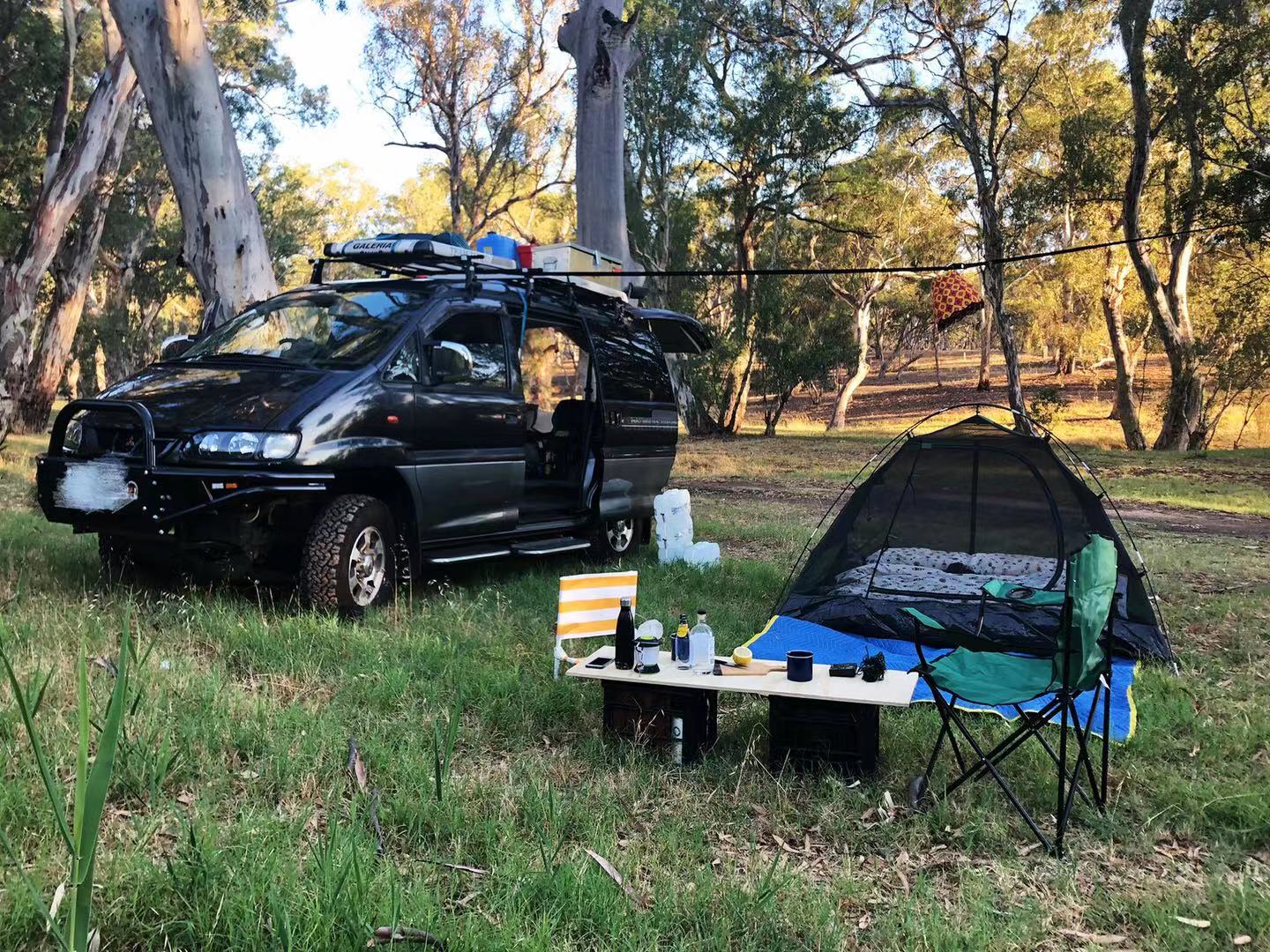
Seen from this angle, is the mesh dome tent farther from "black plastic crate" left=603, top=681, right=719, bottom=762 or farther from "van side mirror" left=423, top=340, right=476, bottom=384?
"van side mirror" left=423, top=340, right=476, bottom=384

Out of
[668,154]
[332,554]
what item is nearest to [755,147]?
[668,154]

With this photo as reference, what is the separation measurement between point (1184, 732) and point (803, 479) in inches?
458

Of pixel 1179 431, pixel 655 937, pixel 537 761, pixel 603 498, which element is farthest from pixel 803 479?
pixel 655 937

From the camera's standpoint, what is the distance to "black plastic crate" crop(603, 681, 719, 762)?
400 centimetres

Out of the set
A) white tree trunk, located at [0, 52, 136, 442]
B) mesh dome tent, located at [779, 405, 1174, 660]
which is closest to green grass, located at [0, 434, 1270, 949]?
mesh dome tent, located at [779, 405, 1174, 660]

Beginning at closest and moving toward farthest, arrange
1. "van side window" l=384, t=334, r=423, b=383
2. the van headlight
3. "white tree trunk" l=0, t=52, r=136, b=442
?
1. the van headlight
2. "van side window" l=384, t=334, r=423, b=383
3. "white tree trunk" l=0, t=52, r=136, b=442

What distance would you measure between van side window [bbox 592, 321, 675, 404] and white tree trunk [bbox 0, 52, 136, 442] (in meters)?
11.9

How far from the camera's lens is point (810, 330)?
26875mm

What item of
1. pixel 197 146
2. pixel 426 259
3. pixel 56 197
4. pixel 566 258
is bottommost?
pixel 426 259

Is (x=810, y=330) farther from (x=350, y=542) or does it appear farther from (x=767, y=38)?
(x=350, y=542)

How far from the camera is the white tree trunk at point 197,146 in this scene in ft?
28.3

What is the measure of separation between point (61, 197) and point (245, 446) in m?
13.7

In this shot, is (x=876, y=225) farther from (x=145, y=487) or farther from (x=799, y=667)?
(x=799, y=667)

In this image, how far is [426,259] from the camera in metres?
6.47
